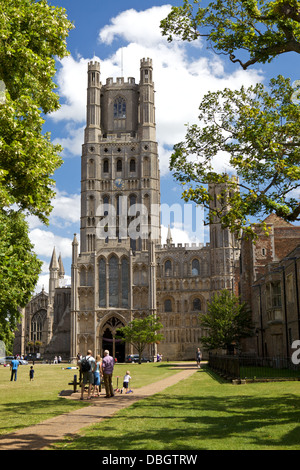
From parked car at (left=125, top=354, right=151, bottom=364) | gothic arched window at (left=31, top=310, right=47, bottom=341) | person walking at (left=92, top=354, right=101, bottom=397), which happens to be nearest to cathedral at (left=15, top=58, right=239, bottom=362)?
parked car at (left=125, top=354, right=151, bottom=364)

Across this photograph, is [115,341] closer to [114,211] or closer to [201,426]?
[114,211]

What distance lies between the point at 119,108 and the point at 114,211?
19.6 metres

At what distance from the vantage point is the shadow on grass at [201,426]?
8859 millimetres

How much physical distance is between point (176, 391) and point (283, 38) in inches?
508

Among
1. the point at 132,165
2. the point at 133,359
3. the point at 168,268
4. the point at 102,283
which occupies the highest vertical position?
the point at 132,165

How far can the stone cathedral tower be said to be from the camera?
75.4m

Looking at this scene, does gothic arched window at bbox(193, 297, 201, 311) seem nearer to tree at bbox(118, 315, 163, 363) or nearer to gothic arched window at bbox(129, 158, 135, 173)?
tree at bbox(118, 315, 163, 363)

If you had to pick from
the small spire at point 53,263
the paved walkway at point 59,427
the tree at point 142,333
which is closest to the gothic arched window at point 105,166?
the small spire at point 53,263

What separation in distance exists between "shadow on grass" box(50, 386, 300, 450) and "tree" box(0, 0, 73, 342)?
14.0ft

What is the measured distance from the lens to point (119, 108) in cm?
8969

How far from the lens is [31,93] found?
1459 cm

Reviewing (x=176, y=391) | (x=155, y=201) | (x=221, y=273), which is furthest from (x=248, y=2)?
(x=155, y=201)

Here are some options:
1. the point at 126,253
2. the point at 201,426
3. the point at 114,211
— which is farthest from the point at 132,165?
the point at 201,426
